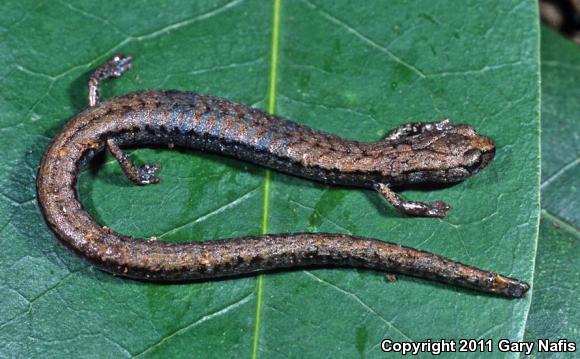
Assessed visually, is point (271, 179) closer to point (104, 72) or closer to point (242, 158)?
point (242, 158)

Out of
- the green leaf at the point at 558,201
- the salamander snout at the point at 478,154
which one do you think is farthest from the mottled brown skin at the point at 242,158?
the green leaf at the point at 558,201

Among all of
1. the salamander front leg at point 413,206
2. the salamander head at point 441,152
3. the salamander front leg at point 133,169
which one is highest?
the salamander head at point 441,152

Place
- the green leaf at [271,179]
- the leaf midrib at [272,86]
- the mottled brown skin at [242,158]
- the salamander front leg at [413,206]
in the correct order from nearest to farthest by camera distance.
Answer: the green leaf at [271,179], the mottled brown skin at [242,158], the leaf midrib at [272,86], the salamander front leg at [413,206]

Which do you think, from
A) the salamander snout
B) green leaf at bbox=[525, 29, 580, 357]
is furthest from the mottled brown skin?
green leaf at bbox=[525, 29, 580, 357]

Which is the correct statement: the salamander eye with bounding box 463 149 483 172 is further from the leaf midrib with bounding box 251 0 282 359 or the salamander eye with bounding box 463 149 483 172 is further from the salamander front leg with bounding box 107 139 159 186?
the salamander front leg with bounding box 107 139 159 186

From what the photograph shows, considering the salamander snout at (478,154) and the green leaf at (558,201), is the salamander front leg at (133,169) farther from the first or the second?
the green leaf at (558,201)

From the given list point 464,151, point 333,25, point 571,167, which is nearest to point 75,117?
point 333,25

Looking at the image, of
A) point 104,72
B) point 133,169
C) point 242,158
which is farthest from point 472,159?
point 104,72
